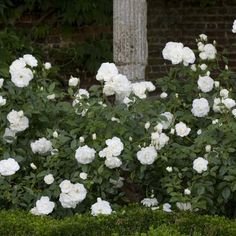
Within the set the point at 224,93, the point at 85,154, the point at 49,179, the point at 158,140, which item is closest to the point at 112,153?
the point at 85,154

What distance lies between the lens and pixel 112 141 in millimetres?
4945

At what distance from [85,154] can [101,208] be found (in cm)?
34

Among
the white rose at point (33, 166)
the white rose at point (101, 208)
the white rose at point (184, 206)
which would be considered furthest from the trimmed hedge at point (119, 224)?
the white rose at point (33, 166)

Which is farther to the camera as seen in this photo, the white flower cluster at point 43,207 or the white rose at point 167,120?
the white rose at point 167,120

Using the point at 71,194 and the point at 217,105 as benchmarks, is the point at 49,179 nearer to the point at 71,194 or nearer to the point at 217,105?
the point at 71,194

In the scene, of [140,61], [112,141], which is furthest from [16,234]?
[140,61]

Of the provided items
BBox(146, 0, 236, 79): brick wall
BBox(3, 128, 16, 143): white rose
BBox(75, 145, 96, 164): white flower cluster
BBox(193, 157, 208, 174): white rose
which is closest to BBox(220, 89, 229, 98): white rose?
BBox(193, 157, 208, 174): white rose

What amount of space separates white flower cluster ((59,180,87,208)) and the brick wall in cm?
574

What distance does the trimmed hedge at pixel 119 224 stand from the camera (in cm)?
429

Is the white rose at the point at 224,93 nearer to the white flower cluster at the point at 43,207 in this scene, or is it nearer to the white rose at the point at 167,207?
the white rose at the point at 167,207

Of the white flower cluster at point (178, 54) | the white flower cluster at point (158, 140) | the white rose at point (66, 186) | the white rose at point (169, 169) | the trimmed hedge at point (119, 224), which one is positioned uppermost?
the white flower cluster at point (178, 54)

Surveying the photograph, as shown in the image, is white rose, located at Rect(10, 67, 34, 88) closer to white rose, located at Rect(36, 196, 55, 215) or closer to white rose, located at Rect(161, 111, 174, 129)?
white rose, located at Rect(36, 196, 55, 215)

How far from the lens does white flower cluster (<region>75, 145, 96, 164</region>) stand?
194 inches

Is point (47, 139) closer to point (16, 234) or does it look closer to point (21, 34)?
point (16, 234)
